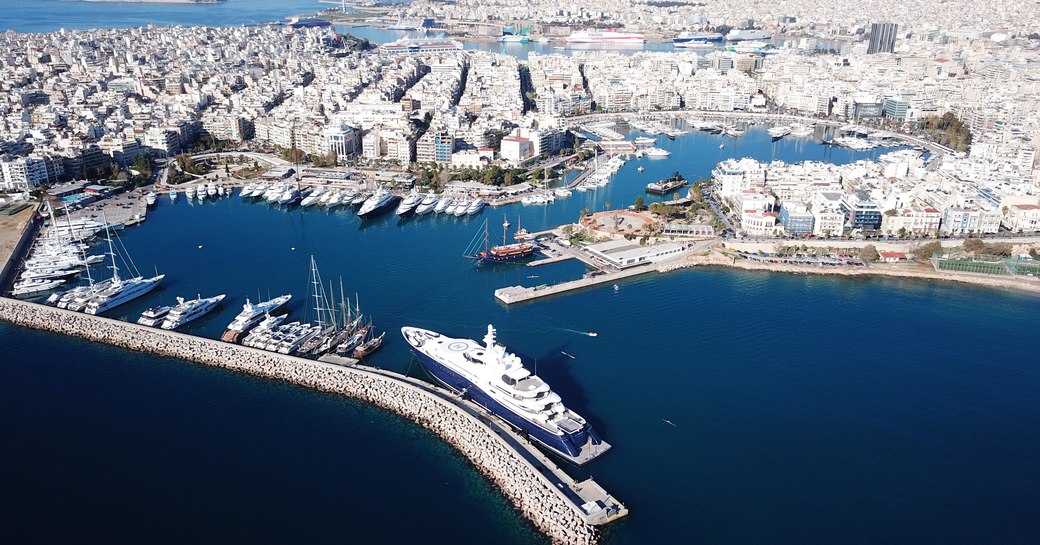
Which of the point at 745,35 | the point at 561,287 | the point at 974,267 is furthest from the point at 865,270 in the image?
the point at 745,35

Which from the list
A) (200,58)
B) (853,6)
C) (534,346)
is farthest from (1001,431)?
(853,6)

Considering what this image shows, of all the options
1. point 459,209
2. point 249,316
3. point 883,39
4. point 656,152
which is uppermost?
point 883,39

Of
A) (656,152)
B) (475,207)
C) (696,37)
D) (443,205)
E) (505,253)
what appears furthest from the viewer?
(696,37)

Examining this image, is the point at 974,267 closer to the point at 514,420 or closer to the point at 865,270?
the point at 865,270

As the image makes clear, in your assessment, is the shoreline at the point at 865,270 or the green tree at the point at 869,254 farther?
the green tree at the point at 869,254

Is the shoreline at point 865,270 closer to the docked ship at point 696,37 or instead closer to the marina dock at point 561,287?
the marina dock at point 561,287

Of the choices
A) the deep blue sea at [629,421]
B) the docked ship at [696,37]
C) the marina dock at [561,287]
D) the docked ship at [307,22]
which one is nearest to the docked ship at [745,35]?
the docked ship at [696,37]
